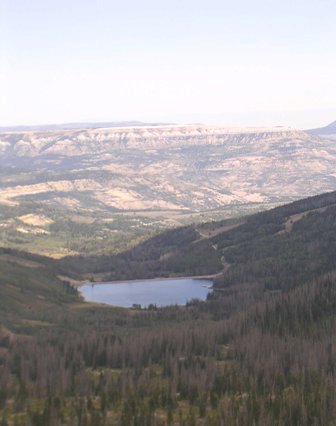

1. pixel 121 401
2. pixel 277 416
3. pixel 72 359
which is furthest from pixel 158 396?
pixel 72 359

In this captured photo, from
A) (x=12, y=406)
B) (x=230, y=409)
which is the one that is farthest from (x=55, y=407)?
(x=230, y=409)

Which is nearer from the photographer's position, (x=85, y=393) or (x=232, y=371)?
(x=85, y=393)

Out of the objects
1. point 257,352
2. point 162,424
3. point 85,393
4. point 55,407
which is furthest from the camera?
point 257,352

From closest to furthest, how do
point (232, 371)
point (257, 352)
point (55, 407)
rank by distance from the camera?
point (55, 407), point (232, 371), point (257, 352)

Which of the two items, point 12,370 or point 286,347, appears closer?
point 12,370

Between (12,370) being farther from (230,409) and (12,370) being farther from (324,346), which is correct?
(324,346)

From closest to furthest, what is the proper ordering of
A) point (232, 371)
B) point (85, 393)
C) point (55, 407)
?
point (55, 407) → point (85, 393) → point (232, 371)

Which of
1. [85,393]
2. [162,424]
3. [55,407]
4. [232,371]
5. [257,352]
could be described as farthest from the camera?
[257,352]

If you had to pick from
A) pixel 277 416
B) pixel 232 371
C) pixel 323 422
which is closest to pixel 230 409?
pixel 277 416

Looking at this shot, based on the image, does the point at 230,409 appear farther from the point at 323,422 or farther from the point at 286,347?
the point at 286,347
